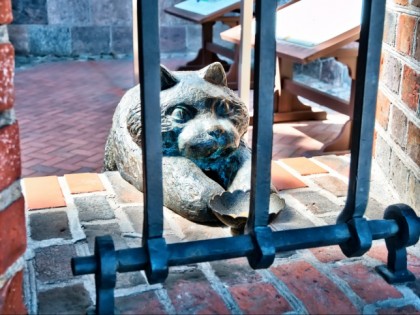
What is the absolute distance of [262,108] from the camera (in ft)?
3.81

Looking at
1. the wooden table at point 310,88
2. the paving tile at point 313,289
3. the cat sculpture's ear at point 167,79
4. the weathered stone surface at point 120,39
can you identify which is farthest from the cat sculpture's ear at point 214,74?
the weathered stone surface at point 120,39

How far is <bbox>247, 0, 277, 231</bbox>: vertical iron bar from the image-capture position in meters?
1.11

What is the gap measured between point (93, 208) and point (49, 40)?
6514 millimetres

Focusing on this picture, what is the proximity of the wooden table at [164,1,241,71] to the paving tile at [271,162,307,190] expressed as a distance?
12.8ft

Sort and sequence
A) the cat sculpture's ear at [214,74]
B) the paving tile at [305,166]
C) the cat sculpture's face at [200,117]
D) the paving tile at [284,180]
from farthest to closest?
the paving tile at [305,166], the paving tile at [284,180], the cat sculpture's ear at [214,74], the cat sculpture's face at [200,117]

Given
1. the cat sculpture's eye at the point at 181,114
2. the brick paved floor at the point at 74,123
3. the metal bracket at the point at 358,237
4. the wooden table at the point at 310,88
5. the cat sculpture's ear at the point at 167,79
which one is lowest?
the brick paved floor at the point at 74,123

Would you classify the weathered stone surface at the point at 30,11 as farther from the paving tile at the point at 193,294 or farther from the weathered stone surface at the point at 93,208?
the paving tile at the point at 193,294

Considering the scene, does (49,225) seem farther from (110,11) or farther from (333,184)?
(110,11)

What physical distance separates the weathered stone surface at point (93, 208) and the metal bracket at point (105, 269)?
592mm

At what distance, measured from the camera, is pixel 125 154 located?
2.06 meters

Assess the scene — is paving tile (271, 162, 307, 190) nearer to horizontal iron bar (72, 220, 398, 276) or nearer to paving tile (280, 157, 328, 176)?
paving tile (280, 157, 328, 176)

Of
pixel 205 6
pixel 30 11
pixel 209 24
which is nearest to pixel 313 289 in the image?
pixel 205 6

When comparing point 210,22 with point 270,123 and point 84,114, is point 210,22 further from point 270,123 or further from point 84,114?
point 270,123

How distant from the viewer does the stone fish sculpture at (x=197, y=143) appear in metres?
1.78
